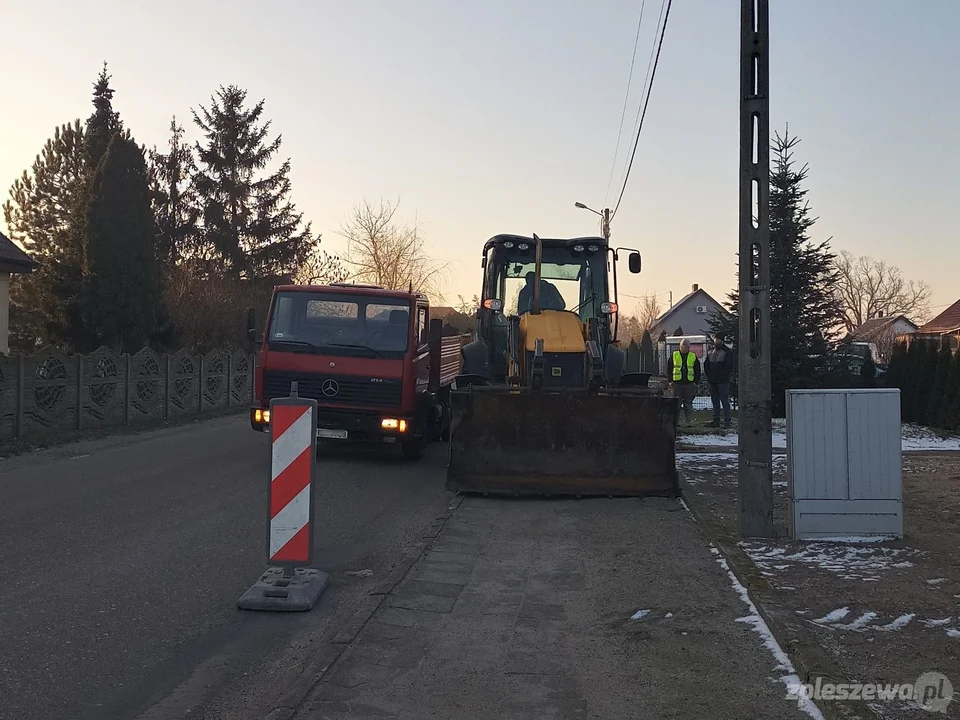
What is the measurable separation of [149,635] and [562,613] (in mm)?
2464

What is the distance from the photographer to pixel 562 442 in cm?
1070

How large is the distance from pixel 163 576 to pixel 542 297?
721 cm

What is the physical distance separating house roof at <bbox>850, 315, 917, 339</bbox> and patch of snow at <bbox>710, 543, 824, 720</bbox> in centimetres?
7905

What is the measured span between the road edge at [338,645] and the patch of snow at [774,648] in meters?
2.25

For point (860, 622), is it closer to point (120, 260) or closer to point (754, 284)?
point (754, 284)

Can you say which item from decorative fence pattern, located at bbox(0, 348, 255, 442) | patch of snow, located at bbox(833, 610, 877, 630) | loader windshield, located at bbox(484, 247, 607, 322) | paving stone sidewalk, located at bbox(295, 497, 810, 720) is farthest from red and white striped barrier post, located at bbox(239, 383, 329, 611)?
decorative fence pattern, located at bbox(0, 348, 255, 442)

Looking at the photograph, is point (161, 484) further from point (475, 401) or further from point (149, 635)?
point (149, 635)

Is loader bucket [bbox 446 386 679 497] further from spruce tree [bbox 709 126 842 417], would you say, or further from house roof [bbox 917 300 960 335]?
house roof [bbox 917 300 960 335]

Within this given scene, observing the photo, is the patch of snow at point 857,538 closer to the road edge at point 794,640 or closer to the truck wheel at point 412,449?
the road edge at point 794,640

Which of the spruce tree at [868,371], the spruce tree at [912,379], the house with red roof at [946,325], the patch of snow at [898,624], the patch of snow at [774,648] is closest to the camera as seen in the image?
the patch of snow at [774,648]

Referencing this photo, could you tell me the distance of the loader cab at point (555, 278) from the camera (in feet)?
42.8

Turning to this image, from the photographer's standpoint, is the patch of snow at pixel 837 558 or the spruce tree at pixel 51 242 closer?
the patch of snow at pixel 837 558

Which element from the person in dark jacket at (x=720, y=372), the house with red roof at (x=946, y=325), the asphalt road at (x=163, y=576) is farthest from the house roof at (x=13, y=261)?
the house with red roof at (x=946, y=325)

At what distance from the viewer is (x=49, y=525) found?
8570mm
